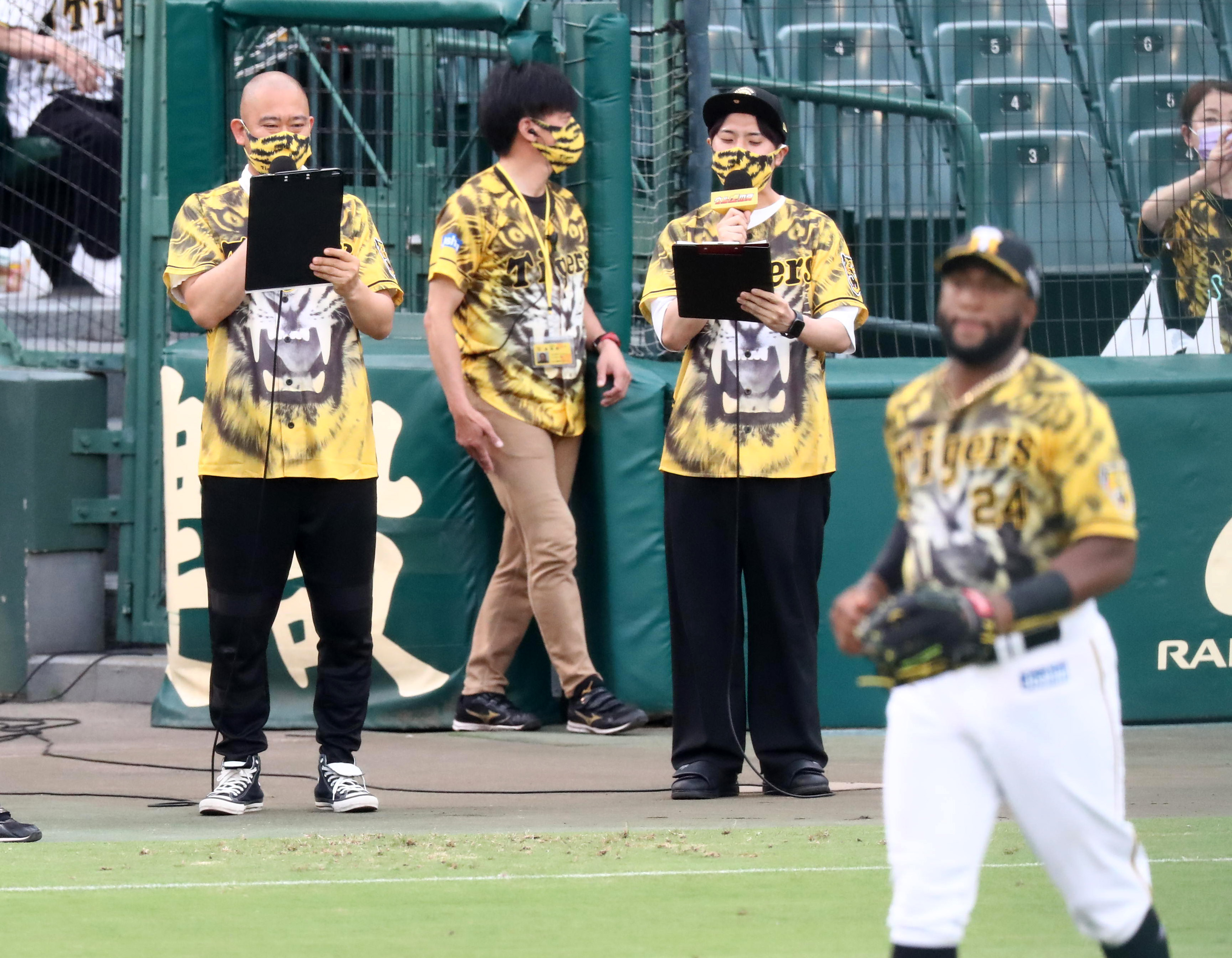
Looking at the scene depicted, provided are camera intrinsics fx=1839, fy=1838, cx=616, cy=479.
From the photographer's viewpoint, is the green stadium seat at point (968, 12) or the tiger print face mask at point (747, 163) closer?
the tiger print face mask at point (747, 163)

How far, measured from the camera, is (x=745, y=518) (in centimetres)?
597

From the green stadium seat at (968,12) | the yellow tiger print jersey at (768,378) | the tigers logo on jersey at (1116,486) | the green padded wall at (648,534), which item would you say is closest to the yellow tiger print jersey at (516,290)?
the green padded wall at (648,534)

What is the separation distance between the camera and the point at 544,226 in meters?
7.10

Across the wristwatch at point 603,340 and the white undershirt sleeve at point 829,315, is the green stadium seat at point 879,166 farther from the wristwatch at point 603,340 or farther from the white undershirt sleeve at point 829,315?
the white undershirt sleeve at point 829,315

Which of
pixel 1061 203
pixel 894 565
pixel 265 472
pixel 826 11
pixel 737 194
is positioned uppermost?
pixel 826 11

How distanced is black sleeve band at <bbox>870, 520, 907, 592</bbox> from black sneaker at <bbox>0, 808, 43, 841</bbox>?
294 centimetres

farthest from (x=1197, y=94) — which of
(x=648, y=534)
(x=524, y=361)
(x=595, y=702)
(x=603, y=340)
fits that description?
(x=595, y=702)

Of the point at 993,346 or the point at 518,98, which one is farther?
the point at 518,98

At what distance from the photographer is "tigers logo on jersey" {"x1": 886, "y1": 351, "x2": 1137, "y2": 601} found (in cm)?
308

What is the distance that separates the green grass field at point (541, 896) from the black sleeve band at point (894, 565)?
0.99 metres

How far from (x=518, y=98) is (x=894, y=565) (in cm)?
403

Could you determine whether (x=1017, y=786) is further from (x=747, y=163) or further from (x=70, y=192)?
(x=70, y=192)

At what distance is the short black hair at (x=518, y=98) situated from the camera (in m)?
6.95

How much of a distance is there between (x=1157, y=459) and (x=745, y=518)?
2.38m
